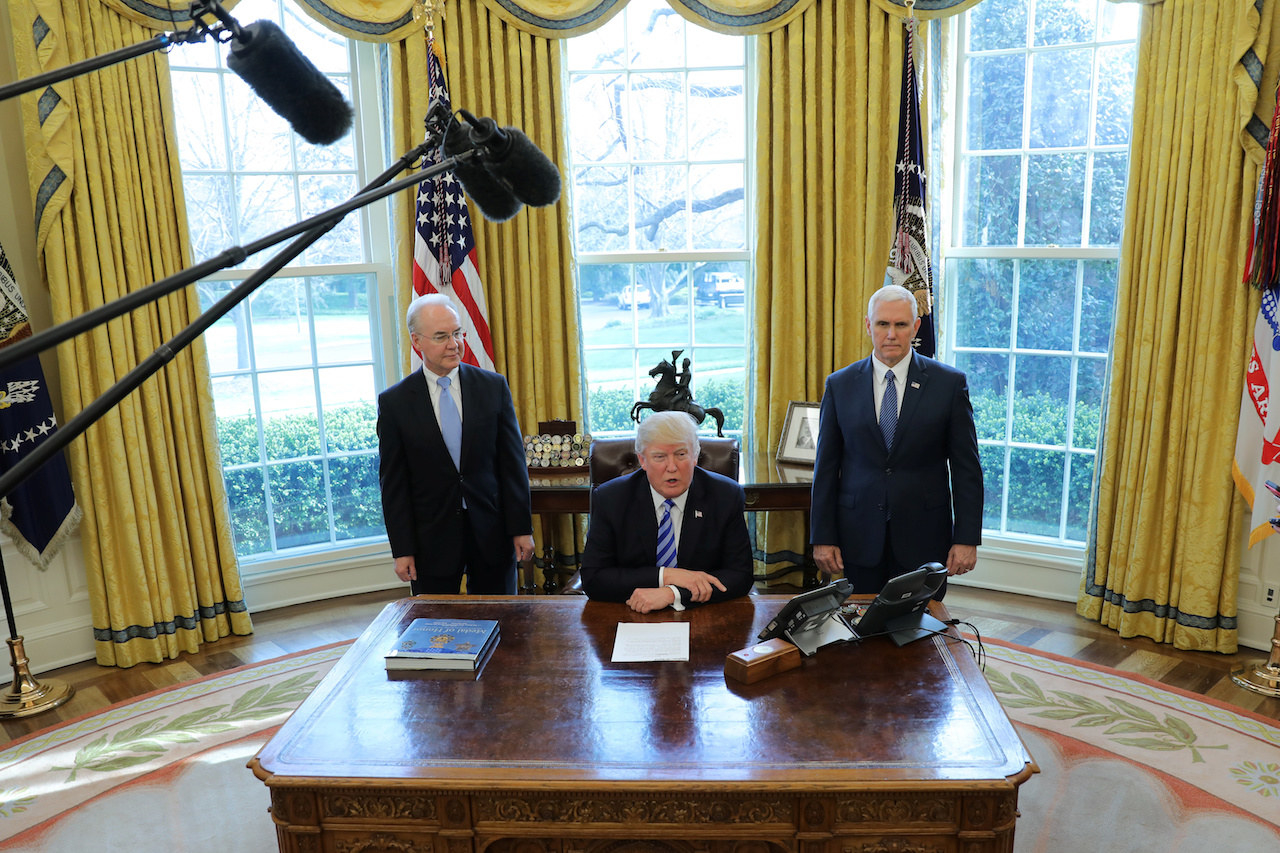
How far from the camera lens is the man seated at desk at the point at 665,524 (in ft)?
9.22

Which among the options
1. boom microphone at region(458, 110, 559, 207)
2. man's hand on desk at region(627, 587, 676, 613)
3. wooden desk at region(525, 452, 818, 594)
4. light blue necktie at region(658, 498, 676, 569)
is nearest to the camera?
boom microphone at region(458, 110, 559, 207)

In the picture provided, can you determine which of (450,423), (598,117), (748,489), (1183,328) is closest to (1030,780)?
(748,489)

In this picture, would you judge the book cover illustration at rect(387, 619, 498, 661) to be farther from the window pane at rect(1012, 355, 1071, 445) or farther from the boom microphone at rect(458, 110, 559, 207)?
A: the window pane at rect(1012, 355, 1071, 445)

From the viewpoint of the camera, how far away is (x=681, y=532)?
2.91m

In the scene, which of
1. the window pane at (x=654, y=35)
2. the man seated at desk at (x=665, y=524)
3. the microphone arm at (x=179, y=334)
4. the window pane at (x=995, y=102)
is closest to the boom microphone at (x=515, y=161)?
the microphone arm at (x=179, y=334)

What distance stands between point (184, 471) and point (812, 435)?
9.59ft

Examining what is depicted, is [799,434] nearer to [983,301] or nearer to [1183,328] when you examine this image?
[983,301]

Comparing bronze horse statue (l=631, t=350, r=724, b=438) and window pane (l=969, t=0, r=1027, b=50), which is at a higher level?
window pane (l=969, t=0, r=1027, b=50)

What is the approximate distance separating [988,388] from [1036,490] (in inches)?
22.2

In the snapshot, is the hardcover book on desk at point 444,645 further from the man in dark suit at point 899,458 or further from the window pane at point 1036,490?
the window pane at point 1036,490

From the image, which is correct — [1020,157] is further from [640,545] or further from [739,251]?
[640,545]

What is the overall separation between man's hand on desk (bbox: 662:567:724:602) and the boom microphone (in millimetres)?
1683

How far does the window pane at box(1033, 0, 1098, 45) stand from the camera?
4270 millimetres

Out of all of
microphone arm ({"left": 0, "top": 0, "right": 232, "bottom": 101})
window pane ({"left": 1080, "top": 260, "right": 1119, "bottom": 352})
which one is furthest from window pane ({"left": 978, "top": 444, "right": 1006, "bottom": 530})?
microphone arm ({"left": 0, "top": 0, "right": 232, "bottom": 101})
